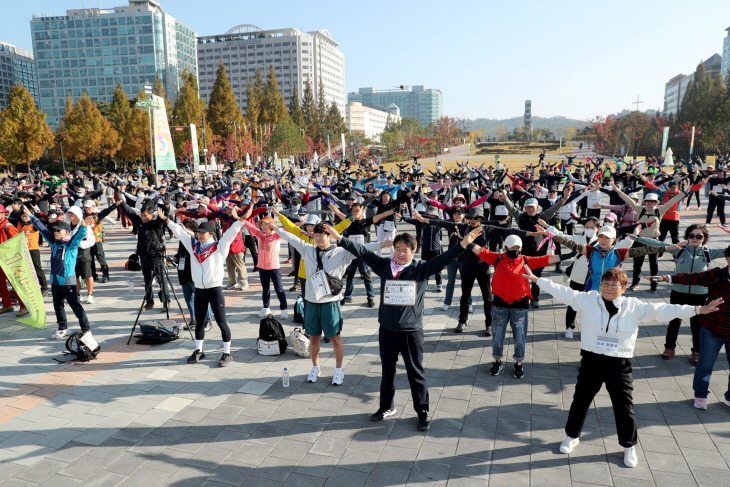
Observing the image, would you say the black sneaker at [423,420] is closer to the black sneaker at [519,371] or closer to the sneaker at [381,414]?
the sneaker at [381,414]

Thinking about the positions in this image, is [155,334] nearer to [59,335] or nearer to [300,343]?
[59,335]

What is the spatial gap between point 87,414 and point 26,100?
4822 centimetres

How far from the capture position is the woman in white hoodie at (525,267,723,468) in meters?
4.24

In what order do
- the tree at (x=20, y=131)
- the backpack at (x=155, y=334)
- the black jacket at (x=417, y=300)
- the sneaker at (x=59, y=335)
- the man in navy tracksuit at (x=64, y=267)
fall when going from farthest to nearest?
the tree at (x=20, y=131) → the sneaker at (x=59, y=335) → the backpack at (x=155, y=334) → the man in navy tracksuit at (x=64, y=267) → the black jacket at (x=417, y=300)

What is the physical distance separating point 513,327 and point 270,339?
11.7ft

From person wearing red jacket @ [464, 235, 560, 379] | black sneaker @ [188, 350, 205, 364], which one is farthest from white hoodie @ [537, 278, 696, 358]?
black sneaker @ [188, 350, 205, 364]

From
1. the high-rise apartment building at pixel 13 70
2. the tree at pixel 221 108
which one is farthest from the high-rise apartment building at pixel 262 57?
the tree at pixel 221 108

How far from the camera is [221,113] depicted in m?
60.8

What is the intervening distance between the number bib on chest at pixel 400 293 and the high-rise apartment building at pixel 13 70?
157359 mm

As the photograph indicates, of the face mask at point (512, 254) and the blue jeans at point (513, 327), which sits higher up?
the face mask at point (512, 254)

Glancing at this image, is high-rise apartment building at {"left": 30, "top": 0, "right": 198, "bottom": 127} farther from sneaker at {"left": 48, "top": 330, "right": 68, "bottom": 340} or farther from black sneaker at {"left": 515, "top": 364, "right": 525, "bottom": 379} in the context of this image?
black sneaker at {"left": 515, "top": 364, "right": 525, "bottom": 379}

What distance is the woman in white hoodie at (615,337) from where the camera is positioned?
4.24 m

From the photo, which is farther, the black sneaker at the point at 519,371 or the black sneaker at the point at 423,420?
the black sneaker at the point at 519,371

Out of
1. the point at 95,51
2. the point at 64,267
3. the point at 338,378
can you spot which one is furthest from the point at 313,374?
the point at 95,51
